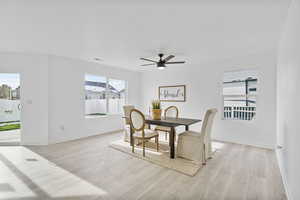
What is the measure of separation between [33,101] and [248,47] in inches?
213

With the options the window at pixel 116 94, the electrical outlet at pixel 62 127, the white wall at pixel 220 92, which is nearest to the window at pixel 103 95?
the window at pixel 116 94

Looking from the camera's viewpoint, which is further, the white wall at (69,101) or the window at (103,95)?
the window at (103,95)

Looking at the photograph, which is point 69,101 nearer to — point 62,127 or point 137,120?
point 62,127

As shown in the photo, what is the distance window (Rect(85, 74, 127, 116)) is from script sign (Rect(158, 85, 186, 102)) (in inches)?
59.5

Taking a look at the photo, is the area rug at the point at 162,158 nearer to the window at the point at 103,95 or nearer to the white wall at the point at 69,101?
the white wall at the point at 69,101

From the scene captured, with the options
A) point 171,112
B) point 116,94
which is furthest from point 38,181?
point 116,94

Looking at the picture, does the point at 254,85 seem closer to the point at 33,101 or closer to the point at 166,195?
the point at 166,195

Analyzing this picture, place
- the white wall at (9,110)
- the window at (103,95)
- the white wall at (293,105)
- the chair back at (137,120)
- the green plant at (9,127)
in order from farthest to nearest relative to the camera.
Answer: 1. the window at (103,95)
2. the green plant at (9,127)
3. the white wall at (9,110)
4. the chair back at (137,120)
5. the white wall at (293,105)

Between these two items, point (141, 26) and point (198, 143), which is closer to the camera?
point (141, 26)

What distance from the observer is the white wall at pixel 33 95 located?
13.0ft

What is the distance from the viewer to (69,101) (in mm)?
4445

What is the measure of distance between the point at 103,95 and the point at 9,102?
2565mm

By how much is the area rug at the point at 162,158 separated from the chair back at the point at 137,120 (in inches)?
23.3

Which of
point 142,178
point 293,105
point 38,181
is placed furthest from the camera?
point 142,178
